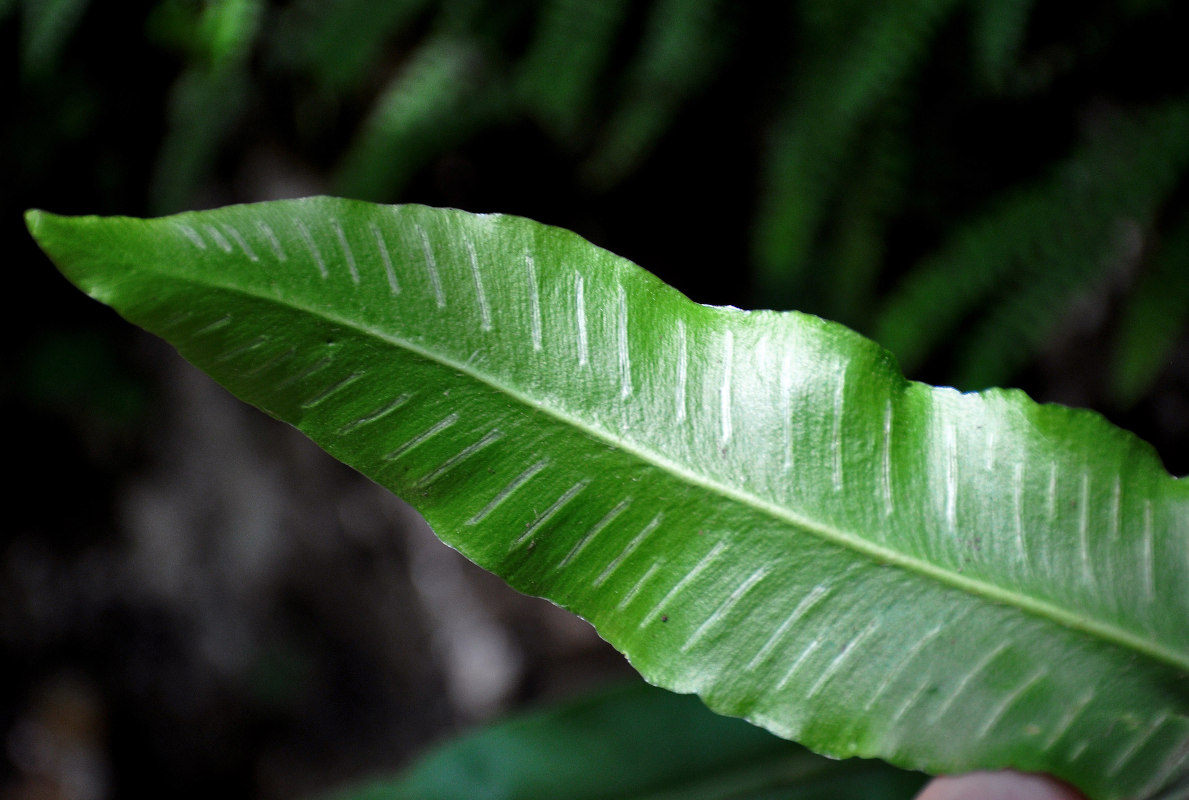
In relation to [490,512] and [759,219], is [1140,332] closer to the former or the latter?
[759,219]

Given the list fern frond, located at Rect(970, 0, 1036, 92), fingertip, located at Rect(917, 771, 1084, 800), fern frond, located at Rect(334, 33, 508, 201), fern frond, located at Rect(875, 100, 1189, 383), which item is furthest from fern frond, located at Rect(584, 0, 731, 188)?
fingertip, located at Rect(917, 771, 1084, 800)

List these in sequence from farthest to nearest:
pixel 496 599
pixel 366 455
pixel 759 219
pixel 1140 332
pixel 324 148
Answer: pixel 496 599, pixel 324 148, pixel 759 219, pixel 1140 332, pixel 366 455

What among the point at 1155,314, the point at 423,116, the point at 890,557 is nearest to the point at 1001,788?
the point at 890,557

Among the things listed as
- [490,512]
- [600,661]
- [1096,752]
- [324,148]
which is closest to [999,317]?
[1096,752]

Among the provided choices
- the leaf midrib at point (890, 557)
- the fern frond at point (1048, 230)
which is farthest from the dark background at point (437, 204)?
the leaf midrib at point (890, 557)

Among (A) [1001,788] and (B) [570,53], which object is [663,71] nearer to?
(B) [570,53]

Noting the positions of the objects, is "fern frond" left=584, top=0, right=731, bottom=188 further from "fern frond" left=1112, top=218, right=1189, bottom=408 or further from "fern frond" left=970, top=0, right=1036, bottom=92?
"fern frond" left=1112, top=218, right=1189, bottom=408
